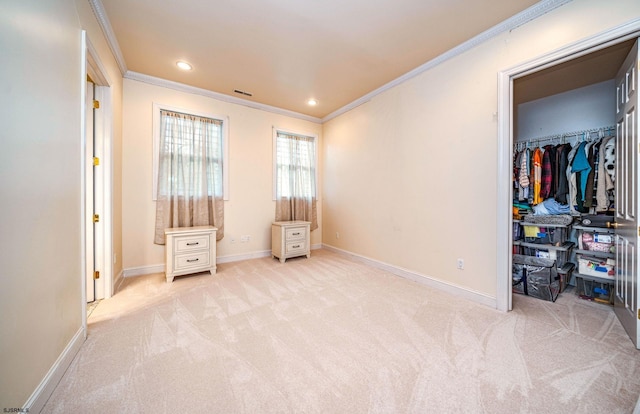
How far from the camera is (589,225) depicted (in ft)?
8.74

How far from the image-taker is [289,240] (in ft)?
12.9

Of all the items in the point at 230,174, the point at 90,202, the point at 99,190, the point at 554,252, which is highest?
the point at 230,174

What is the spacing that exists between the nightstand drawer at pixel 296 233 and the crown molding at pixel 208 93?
2204mm

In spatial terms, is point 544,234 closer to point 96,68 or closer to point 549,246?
point 549,246

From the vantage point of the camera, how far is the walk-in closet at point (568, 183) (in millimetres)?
2516

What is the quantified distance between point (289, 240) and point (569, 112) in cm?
436

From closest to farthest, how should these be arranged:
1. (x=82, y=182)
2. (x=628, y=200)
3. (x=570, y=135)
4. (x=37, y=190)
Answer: (x=37, y=190)
(x=82, y=182)
(x=628, y=200)
(x=570, y=135)

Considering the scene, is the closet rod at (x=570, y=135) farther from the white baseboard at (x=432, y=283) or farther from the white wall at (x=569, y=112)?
the white baseboard at (x=432, y=283)

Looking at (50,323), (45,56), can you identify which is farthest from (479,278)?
(45,56)

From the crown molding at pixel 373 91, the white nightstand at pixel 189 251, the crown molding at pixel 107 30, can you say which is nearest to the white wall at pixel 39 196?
the crown molding at pixel 107 30

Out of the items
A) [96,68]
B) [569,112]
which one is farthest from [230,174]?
[569,112]

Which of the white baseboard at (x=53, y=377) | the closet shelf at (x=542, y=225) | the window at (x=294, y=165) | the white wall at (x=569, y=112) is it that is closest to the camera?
the white baseboard at (x=53, y=377)

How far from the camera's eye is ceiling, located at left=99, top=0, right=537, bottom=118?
204 cm

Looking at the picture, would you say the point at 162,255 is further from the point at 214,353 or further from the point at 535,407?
the point at 535,407
